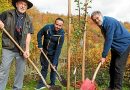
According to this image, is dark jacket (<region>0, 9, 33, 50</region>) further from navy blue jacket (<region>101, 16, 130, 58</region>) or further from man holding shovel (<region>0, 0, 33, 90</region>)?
navy blue jacket (<region>101, 16, 130, 58</region>)

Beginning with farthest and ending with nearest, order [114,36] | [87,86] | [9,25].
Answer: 1. [114,36]
2. [9,25]
3. [87,86]

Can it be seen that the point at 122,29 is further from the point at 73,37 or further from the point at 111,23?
the point at 73,37

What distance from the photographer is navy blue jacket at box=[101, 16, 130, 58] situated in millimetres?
8391

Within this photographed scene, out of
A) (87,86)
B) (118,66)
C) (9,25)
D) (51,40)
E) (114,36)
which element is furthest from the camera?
(51,40)

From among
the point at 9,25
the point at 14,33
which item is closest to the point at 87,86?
the point at 14,33

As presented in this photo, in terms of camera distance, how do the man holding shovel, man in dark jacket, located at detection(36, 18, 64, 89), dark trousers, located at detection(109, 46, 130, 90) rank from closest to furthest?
the man holding shovel
dark trousers, located at detection(109, 46, 130, 90)
man in dark jacket, located at detection(36, 18, 64, 89)

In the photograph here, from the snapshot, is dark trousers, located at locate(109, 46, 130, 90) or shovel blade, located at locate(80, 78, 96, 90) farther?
dark trousers, located at locate(109, 46, 130, 90)

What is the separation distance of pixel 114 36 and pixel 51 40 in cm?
238

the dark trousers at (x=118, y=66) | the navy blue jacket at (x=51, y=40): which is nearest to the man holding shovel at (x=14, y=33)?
the dark trousers at (x=118, y=66)

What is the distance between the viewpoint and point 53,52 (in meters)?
10.8

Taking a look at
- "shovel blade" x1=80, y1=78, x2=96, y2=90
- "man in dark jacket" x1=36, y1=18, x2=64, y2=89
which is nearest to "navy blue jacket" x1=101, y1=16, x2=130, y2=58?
"shovel blade" x1=80, y1=78, x2=96, y2=90

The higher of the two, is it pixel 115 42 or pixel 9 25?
pixel 9 25

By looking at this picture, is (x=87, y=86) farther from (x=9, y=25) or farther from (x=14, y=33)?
(x=9, y=25)

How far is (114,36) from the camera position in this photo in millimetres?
8625
